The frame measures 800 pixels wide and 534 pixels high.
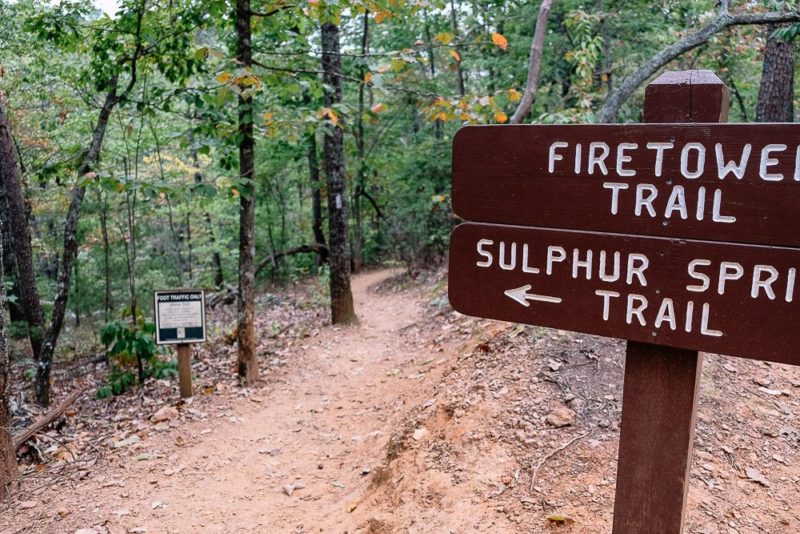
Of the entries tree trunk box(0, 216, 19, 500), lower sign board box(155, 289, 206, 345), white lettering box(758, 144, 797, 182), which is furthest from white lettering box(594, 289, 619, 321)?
lower sign board box(155, 289, 206, 345)

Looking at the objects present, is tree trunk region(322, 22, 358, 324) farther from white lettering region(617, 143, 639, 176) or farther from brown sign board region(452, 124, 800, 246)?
white lettering region(617, 143, 639, 176)

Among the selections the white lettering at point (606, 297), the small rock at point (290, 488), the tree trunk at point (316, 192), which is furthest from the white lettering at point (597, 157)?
the tree trunk at point (316, 192)

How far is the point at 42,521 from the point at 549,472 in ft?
12.8

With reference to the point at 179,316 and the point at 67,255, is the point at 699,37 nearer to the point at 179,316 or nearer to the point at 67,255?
the point at 179,316

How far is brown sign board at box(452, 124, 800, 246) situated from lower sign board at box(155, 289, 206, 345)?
5399 millimetres

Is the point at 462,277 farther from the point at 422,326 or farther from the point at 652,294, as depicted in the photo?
the point at 422,326

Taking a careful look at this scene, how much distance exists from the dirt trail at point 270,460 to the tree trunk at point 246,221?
17.5 inches

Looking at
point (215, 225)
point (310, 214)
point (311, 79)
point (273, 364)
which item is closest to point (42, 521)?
point (273, 364)

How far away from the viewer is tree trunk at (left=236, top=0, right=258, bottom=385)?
643 centimetres

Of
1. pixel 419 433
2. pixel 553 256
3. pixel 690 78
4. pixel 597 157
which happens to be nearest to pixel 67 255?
pixel 419 433

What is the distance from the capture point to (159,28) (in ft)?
23.0

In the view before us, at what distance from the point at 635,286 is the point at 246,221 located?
5895 mm

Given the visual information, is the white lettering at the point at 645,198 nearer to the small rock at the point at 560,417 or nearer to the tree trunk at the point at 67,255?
the small rock at the point at 560,417

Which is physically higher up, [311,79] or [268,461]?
[311,79]
